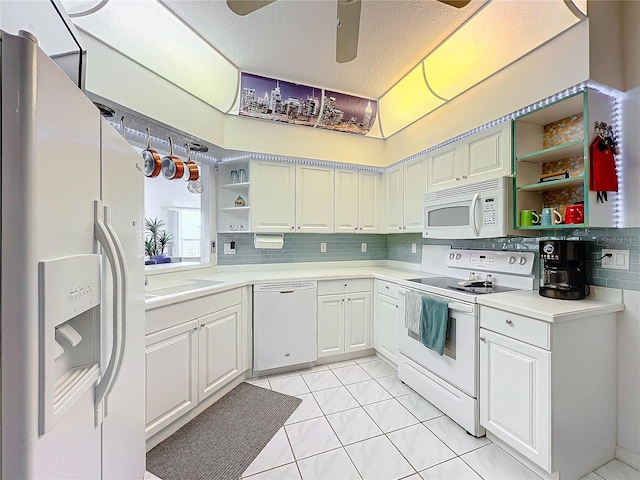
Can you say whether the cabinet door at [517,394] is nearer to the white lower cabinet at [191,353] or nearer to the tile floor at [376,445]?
the tile floor at [376,445]

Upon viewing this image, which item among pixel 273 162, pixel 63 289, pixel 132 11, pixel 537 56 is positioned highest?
pixel 132 11

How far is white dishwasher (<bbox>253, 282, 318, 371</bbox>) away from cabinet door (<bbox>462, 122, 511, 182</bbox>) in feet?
5.53

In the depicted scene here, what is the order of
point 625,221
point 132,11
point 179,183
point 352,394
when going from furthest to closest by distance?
1. point 179,183
2. point 352,394
3. point 132,11
4. point 625,221

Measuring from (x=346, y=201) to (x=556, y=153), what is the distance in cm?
193

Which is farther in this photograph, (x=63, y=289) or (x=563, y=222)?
(x=563, y=222)

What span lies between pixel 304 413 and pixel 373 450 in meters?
0.56

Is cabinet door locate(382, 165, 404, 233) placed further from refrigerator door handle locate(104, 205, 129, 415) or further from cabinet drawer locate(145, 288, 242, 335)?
refrigerator door handle locate(104, 205, 129, 415)

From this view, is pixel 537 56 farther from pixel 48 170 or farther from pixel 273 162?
pixel 48 170

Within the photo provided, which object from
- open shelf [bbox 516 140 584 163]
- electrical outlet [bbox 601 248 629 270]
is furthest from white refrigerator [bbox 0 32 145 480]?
electrical outlet [bbox 601 248 629 270]

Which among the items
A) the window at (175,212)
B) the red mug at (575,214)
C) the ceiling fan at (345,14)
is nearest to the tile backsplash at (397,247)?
the red mug at (575,214)

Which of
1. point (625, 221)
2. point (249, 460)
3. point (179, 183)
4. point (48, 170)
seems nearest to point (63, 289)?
point (48, 170)

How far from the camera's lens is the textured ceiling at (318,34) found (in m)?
1.82

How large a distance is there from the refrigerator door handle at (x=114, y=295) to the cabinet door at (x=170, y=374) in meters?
0.92

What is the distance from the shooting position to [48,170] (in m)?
0.57
